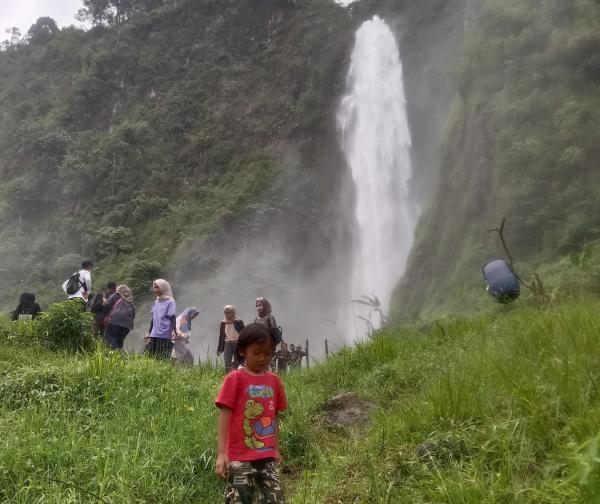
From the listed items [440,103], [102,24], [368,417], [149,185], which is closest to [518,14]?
[440,103]

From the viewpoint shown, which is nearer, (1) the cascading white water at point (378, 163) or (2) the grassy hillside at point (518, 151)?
(2) the grassy hillside at point (518, 151)

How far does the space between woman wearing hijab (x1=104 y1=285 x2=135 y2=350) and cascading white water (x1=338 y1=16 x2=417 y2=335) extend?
1327cm

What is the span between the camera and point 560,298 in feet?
17.3

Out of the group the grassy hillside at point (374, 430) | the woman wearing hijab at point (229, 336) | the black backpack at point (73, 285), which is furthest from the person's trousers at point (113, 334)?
the grassy hillside at point (374, 430)

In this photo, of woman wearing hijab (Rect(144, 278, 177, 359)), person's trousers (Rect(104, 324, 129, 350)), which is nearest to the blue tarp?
woman wearing hijab (Rect(144, 278, 177, 359))

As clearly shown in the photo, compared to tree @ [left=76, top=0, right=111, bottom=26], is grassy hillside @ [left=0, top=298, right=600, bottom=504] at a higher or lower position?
lower

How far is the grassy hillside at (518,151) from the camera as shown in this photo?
11.5 meters

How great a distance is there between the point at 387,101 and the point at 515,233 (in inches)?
740

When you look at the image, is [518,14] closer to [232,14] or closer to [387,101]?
[387,101]

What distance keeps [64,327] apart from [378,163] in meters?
22.0

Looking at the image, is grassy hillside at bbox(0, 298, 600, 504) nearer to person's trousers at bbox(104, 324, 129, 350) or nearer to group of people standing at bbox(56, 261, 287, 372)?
group of people standing at bbox(56, 261, 287, 372)

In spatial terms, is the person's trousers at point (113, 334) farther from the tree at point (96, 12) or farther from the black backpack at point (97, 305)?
the tree at point (96, 12)

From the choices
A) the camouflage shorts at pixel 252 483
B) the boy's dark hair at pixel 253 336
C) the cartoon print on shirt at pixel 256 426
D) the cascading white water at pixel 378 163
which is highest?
the cascading white water at pixel 378 163

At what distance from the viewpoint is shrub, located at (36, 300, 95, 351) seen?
6957 mm
